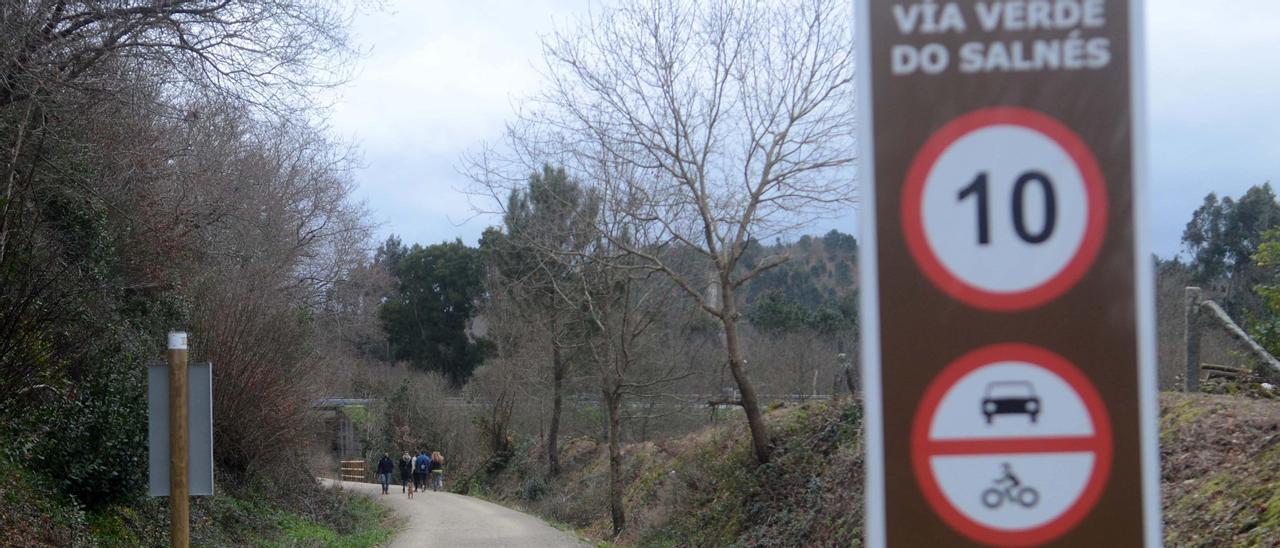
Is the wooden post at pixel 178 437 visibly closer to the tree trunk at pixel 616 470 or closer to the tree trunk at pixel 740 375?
the tree trunk at pixel 740 375

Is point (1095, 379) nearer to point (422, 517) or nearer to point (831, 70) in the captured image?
point (831, 70)

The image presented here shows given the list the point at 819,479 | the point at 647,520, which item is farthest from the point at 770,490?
the point at 647,520

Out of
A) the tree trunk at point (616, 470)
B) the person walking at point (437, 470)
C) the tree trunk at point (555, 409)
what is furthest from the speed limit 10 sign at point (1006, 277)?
the person walking at point (437, 470)

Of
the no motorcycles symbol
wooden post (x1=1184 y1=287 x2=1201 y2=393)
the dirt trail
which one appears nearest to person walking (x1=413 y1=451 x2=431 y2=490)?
the dirt trail

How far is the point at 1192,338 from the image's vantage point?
11.9 m

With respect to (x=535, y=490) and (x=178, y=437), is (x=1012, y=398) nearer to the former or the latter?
(x=178, y=437)

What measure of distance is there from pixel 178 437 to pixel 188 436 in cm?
7

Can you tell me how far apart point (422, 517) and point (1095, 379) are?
25.2 metres

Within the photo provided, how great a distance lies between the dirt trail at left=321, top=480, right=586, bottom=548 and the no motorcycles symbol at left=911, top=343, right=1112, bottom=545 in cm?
1829

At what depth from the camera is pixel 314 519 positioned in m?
23.8

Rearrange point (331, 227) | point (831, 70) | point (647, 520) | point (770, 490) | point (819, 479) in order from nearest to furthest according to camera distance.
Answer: point (831, 70) → point (819, 479) → point (770, 490) → point (647, 520) → point (331, 227)

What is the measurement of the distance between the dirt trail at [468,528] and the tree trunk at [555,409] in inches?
191

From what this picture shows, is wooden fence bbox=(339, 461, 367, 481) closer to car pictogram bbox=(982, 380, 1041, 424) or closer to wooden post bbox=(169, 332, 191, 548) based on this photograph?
wooden post bbox=(169, 332, 191, 548)

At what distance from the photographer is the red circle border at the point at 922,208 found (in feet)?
6.41
